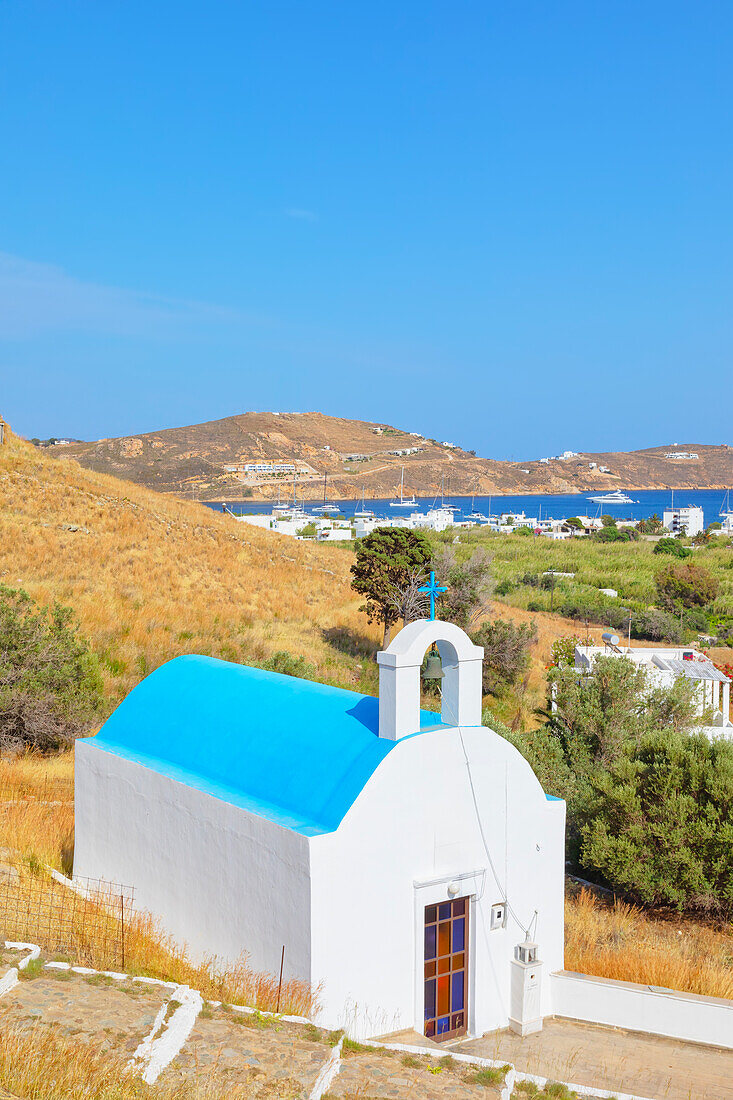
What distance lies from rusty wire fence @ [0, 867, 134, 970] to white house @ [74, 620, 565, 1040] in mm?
573

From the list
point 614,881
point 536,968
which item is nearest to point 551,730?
point 614,881

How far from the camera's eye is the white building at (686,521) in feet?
376

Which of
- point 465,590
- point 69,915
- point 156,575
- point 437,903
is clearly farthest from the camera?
point 156,575

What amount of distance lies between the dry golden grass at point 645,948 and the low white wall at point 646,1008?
1.76ft

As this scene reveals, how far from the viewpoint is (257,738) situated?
897 centimetres

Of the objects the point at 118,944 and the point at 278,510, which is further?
the point at 278,510

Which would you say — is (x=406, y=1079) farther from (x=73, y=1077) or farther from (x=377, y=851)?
(x=73, y=1077)

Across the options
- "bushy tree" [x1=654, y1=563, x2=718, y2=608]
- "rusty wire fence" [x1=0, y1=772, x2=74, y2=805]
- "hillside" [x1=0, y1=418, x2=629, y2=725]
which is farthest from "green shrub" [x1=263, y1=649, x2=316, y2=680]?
"bushy tree" [x1=654, y1=563, x2=718, y2=608]

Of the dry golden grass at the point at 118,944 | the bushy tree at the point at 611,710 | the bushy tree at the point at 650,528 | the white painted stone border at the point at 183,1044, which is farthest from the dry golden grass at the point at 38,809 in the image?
the bushy tree at the point at 650,528

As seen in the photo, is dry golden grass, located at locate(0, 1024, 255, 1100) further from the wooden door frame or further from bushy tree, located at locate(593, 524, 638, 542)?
bushy tree, located at locate(593, 524, 638, 542)

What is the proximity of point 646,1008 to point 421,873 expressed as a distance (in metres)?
2.68

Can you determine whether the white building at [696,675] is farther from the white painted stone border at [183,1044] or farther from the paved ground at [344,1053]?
the white painted stone border at [183,1044]

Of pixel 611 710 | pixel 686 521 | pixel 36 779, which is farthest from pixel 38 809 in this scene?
Answer: pixel 686 521

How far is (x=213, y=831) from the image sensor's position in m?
8.44
